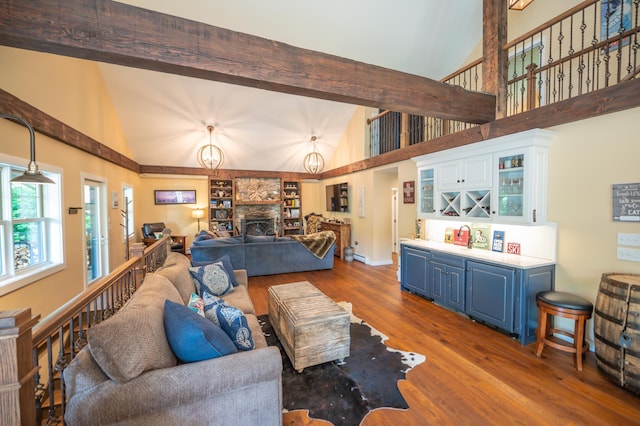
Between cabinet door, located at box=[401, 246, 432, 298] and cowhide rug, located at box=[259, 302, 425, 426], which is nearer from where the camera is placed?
cowhide rug, located at box=[259, 302, 425, 426]

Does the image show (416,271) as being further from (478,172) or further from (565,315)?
(565,315)

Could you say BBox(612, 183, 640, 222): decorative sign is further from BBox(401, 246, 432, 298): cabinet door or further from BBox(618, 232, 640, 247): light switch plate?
BBox(401, 246, 432, 298): cabinet door

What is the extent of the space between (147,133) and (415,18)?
617cm

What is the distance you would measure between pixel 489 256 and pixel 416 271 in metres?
1.14

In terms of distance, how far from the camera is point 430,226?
4.60 metres

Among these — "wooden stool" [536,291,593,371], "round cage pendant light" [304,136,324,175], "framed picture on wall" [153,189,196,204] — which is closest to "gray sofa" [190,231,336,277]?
"round cage pendant light" [304,136,324,175]

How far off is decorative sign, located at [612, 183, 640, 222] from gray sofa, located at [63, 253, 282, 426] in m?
3.24

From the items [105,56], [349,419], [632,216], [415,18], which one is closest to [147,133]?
[105,56]

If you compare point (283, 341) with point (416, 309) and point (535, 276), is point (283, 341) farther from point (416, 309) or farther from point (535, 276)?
point (535, 276)

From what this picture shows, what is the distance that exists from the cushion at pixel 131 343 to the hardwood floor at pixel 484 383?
3.45 feet

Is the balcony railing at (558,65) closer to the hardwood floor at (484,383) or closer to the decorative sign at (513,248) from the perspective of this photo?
the decorative sign at (513,248)

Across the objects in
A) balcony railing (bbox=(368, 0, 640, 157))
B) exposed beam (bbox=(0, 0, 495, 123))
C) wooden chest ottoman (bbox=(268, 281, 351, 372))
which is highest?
balcony railing (bbox=(368, 0, 640, 157))

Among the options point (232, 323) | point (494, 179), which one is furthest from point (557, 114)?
point (232, 323)

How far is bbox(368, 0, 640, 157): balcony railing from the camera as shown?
274 cm
